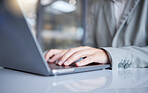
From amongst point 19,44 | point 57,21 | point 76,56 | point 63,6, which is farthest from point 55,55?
point 57,21

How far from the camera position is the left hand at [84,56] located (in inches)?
20.3

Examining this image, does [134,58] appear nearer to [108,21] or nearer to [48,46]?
[108,21]

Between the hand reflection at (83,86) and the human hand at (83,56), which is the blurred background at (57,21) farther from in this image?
the hand reflection at (83,86)

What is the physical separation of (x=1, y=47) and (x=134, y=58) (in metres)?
0.53

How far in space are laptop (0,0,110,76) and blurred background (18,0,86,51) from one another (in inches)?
117

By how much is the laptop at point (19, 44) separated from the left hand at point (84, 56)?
0.20 ft

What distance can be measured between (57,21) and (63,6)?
44cm

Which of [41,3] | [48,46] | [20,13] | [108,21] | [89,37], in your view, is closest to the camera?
[20,13]

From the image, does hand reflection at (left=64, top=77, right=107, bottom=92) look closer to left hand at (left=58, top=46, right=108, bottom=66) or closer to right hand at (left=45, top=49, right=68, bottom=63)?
left hand at (left=58, top=46, right=108, bottom=66)

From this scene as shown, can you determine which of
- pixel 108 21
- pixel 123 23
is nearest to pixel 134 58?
pixel 123 23

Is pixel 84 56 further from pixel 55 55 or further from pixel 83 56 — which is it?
pixel 55 55

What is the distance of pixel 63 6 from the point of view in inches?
143

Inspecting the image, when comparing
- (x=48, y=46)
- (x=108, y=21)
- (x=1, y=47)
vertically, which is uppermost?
(x=1, y=47)

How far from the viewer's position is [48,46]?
393 cm
